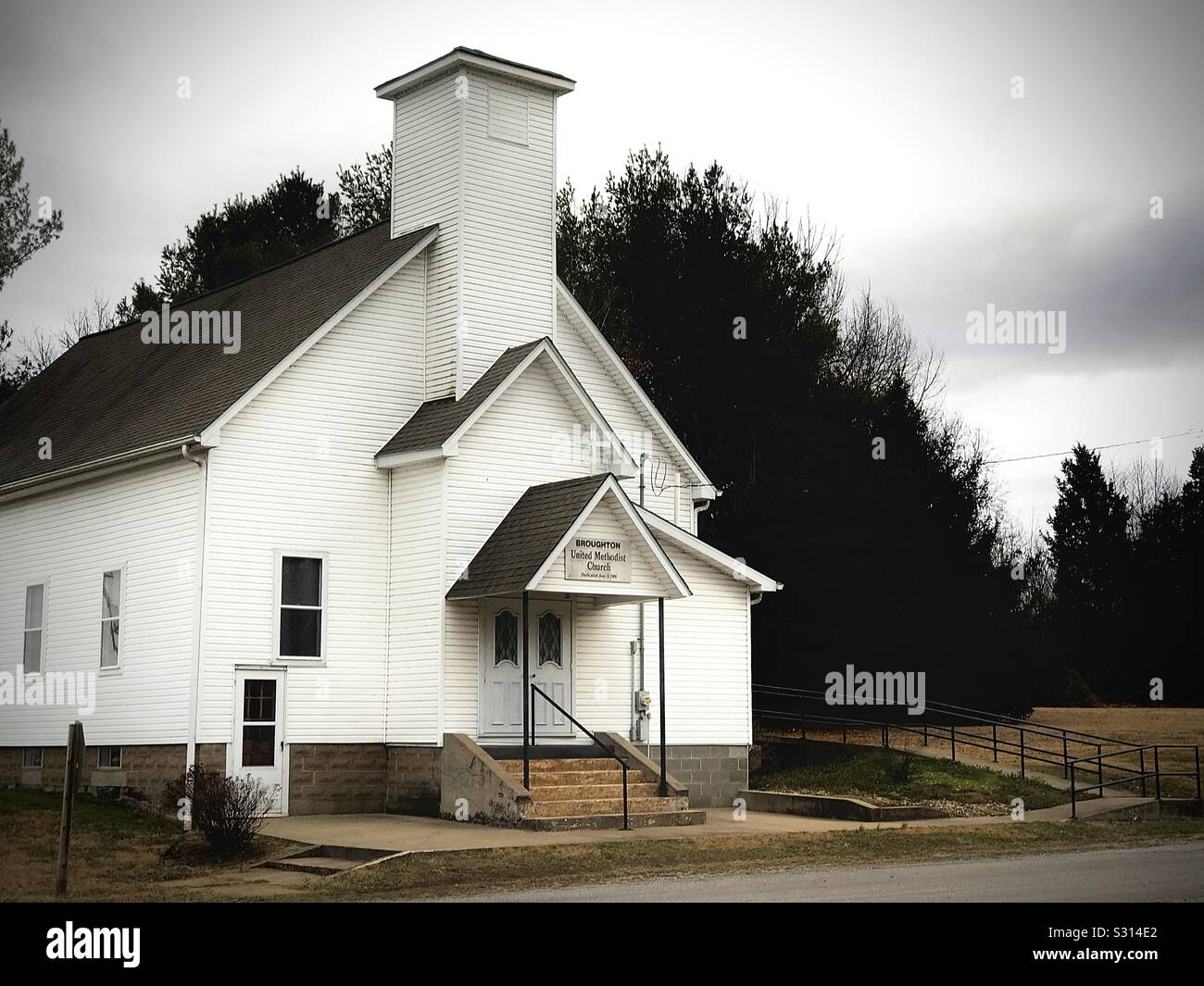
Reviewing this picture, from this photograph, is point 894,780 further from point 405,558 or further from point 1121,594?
point 1121,594

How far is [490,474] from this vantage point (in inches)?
947

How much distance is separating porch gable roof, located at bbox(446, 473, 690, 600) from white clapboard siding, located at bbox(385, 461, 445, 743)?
657 mm

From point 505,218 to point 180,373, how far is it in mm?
6567

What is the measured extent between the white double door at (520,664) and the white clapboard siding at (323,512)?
5.82 ft

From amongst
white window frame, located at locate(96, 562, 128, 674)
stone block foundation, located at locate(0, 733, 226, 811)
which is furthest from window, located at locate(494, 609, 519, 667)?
white window frame, located at locate(96, 562, 128, 674)

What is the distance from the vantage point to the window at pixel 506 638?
23.9 m

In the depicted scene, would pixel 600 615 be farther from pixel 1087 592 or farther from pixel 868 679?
pixel 1087 592

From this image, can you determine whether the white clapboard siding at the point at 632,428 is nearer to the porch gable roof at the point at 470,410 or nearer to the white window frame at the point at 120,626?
the porch gable roof at the point at 470,410

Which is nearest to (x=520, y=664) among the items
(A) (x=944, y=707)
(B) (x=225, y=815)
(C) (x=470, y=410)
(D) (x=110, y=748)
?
(C) (x=470, y=410)

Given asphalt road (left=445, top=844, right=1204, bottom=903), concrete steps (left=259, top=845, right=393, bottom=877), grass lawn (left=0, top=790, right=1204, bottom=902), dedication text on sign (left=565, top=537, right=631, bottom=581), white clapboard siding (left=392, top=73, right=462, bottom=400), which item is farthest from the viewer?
white clapboard siding (left=392, top=73, right=462, bottom=400)

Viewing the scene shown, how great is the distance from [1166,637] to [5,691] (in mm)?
38460

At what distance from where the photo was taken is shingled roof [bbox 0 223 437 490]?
24.0m

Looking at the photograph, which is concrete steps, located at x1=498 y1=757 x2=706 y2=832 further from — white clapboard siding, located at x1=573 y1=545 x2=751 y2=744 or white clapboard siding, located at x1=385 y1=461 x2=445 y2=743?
white clapboard siding, located at x1=573 y1=545 x2=751 y2=744
